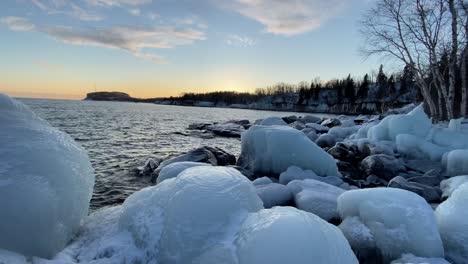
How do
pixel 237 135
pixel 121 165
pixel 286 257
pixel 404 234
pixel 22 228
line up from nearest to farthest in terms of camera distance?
pixel 286 257
pixel 22 228
pixel 404 234
pixel 121 165
pixel 237 135

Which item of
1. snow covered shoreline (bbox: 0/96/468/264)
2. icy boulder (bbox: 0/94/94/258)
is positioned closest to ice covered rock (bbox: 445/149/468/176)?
snow covered shoreline (bbox: 0/96/468/264)

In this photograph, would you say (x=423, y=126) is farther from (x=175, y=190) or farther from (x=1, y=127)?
(x=1, y=127)

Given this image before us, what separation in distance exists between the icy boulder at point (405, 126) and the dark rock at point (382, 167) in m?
4.33

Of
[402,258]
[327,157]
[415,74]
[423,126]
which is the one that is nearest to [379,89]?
[415,74]

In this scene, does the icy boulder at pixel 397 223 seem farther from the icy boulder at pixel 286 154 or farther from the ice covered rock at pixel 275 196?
the icy boulder at pixel 286 154

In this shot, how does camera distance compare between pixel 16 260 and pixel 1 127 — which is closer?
pixel 16 260

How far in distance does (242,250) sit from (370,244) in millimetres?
2218

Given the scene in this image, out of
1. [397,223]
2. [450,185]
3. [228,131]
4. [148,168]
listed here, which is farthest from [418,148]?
[228,131]

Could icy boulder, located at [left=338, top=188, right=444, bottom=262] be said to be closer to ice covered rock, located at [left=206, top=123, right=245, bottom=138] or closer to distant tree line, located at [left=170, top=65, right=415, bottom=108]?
ice covered rock, located at [left=206, top=123, right=245, bottom=138]

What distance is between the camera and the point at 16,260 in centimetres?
287

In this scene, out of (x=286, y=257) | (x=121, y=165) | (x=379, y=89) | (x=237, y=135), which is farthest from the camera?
(x=379, y=89)

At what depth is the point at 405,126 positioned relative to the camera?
13562 mm

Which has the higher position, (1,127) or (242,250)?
(1,127)

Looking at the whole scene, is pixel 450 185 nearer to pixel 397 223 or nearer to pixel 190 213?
pixel 397 223
